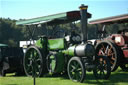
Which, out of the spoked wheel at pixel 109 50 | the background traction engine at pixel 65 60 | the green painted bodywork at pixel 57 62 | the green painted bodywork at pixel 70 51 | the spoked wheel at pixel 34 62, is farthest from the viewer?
the spoked wheel at pixel 109 50

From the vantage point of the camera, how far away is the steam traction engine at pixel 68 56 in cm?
598

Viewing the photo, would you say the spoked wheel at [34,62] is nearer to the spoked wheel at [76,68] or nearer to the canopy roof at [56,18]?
the canopy roof at [56,18]

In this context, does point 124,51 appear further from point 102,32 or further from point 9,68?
point 9,68

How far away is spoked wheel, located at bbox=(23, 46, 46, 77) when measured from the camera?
7070mm

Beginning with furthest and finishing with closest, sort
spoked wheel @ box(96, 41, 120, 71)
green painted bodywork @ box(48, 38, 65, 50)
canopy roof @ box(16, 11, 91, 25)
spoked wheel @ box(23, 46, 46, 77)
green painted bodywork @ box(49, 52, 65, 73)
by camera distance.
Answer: spoked wheel @ box(96, 41, 120, 71), spoked wheel @ box(23, 46, 46, 77), green painted bodywork @ box(48, 38, 65, 50), canopy roof @ box(16, 11, 91, 25), green painted bodywork @ box(49, 52, 65, 73)

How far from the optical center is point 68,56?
6.78m

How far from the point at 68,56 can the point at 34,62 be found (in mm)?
1316

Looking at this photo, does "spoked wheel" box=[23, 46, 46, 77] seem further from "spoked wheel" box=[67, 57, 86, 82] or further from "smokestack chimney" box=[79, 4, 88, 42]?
"smokestack chimney" box=[79, 4, 88, 42]

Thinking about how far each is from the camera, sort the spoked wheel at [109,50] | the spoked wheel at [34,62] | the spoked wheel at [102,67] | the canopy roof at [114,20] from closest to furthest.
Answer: the spoked wheel at [102,67] < the spoked wheel at [34,62] < the spoked wheel at [109,50] < the canopy roof at [114,20]

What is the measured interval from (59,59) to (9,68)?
2490 millimetres

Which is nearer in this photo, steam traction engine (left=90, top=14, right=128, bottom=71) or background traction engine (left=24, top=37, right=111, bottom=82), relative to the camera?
background traction engine (left=24, top=37, right=111, bottom=82)

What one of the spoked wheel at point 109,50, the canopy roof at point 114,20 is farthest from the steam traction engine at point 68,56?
the canopy roof at point 114,20

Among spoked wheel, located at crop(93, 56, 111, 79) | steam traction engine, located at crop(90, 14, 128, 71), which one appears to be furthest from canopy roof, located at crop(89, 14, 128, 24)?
spoked wheel, located at crop(93, 56, 111, 79)

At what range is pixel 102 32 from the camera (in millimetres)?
8859
